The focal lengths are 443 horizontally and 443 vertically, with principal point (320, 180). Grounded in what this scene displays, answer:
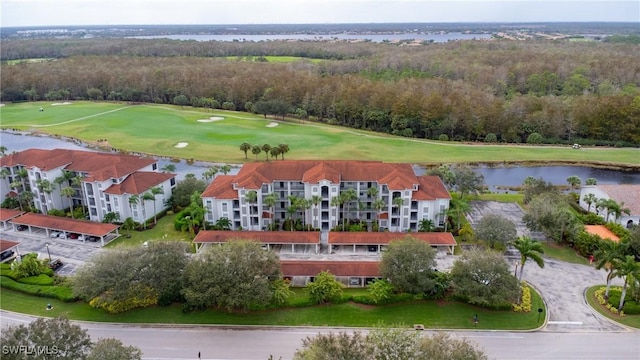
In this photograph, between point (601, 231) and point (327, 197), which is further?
point (327, 197)

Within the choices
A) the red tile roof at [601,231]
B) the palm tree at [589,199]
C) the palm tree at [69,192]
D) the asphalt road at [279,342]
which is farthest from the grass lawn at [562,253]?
the palm tree at [69,192]

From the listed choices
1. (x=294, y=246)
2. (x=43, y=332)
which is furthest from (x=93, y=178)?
(x=43, y=332)

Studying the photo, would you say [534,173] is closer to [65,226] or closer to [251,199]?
[251,199]

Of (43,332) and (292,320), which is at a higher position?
(43,332)

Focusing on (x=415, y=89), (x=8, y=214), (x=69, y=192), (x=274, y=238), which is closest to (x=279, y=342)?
(x=274, y=238)

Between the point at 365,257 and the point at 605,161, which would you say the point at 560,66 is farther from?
the point at 365,257

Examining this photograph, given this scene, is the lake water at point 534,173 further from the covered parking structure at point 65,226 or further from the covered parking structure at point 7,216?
the covered parking structure at point 7,216

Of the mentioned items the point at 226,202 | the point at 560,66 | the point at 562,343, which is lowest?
the point at 562,343
